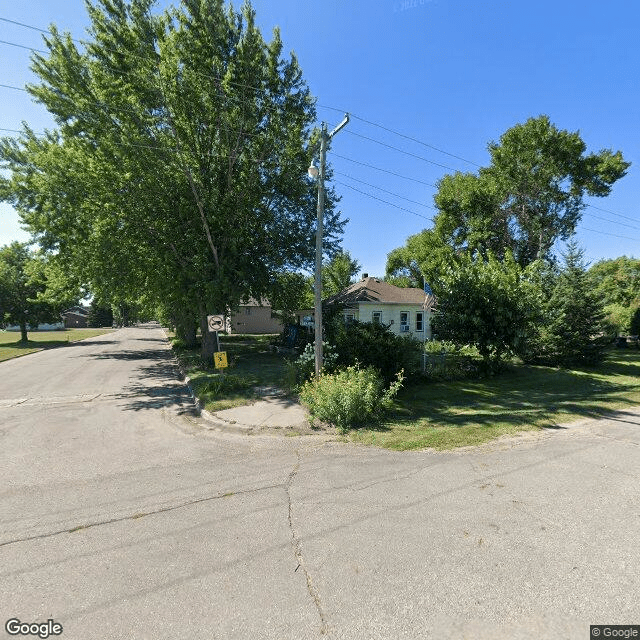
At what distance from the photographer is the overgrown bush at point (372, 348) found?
35.1ft

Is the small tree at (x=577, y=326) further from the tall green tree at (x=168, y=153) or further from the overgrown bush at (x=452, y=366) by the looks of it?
the tall green tree at (x=168, y=153)

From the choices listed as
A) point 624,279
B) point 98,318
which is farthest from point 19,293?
point 624,279

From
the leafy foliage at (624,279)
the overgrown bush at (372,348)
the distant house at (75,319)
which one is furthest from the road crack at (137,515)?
the distant house at (75,319)

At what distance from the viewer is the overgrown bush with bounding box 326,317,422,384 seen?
1070 centimetres

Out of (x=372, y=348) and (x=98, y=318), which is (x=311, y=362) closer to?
(x=372, y=348)

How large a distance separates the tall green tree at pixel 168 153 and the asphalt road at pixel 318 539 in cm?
969

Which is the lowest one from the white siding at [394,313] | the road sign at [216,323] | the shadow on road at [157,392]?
the shadow on road at [157,392]

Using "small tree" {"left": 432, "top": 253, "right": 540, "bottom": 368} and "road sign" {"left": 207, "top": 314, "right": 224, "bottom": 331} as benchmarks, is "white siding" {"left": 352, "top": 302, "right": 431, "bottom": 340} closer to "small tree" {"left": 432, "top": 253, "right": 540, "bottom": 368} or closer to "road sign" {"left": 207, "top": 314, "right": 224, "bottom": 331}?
"small tree" {"left": 432, "top": 253, "right": 540, "bottom": 368}

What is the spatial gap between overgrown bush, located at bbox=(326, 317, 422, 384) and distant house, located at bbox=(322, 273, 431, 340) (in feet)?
42.4

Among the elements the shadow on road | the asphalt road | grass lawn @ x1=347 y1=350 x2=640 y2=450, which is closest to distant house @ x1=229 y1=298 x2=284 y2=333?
the shadow on road

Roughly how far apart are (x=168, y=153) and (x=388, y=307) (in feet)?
59.5

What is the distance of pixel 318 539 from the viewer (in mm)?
3648

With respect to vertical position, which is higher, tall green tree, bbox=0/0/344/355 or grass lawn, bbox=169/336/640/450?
tall green tree, bbox=0/0/344/355

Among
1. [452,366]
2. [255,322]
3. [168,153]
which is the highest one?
[168,153]
